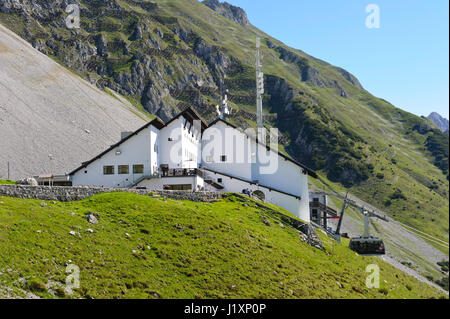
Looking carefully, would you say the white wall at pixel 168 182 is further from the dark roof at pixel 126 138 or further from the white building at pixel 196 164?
the dark roof at pixel 126 138

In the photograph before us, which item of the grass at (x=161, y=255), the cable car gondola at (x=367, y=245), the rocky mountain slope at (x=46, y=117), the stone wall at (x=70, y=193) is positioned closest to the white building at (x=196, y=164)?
the stone wall at (x=70, y=193)

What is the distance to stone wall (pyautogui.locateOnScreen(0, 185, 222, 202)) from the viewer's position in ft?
124

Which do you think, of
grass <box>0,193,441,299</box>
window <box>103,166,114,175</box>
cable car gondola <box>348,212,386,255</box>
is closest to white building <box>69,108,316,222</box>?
window <box>103,166,114,175</box>

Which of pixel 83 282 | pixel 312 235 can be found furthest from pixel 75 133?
pixel 83 282

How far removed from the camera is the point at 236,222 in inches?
1665

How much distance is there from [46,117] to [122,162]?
85943 millimetres

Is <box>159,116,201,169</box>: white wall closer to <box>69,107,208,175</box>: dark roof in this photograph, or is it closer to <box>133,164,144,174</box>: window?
<box>69,107,208,175</box>: dark roof

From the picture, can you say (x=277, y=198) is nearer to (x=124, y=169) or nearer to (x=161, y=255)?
(x=124, y=169)

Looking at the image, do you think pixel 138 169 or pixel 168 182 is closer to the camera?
pixel 168 182

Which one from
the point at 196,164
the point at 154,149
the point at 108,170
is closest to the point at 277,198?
the point at 196,164

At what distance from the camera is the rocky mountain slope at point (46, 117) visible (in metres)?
107

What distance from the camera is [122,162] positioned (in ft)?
199
